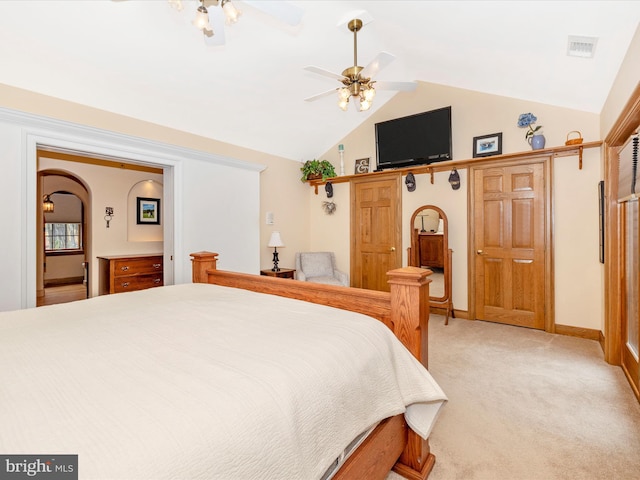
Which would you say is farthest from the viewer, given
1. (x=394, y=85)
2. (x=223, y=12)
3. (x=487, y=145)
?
(x=487, y=145)

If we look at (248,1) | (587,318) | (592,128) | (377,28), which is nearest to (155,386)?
(248,1)

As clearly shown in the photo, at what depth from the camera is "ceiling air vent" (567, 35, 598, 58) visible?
240 centimetres

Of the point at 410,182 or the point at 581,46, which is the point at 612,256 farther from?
the point at 410,182

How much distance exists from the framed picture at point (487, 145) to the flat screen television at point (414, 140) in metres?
0.31

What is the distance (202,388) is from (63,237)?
933 cm

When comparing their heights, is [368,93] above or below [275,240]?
above

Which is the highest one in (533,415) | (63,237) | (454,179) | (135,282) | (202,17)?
(202,17)

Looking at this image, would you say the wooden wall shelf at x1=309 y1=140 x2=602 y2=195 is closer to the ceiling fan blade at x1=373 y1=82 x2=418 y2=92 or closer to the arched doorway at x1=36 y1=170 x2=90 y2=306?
the ceiling fan blade at x1=373 y1=82 x2=418 y2=92

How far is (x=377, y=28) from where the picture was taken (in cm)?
324

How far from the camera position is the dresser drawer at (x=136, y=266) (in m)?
4.76

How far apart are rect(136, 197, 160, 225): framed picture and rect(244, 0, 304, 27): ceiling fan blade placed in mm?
4733

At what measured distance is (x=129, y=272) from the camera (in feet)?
16.1

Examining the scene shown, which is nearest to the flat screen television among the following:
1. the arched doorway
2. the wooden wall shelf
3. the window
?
the wooden wall shelf

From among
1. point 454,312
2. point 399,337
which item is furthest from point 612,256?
point 399,337
